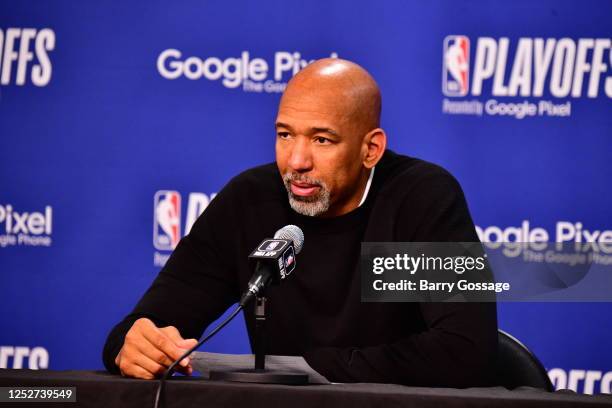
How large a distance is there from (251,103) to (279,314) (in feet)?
5.29

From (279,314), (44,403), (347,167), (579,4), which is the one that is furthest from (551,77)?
(44,403)

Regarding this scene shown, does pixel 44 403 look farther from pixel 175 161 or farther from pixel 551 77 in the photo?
pixel 551 77

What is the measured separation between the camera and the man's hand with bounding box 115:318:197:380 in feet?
6.08

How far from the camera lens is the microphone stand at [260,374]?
1573mm

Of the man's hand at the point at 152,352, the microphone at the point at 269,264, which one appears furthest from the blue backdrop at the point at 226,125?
the microphone at the point at 269,264

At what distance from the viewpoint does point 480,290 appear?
7.28 feet

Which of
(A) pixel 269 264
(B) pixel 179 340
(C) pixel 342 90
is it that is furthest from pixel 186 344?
(C) pixel 342 90

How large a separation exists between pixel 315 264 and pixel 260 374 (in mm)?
925

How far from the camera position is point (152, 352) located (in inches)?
74.9

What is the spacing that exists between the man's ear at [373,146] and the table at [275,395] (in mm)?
1071

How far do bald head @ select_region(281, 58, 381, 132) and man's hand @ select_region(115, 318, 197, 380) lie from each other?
0.81 meters

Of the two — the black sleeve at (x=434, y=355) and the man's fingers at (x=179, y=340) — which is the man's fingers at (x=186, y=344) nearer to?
the man's fingers at (x=179, y=340)

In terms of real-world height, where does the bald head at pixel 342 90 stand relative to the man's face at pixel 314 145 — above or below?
above

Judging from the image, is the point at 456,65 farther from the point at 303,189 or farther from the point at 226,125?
the point at 303,189
